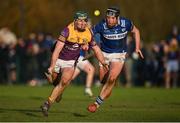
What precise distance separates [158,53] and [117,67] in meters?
16.6

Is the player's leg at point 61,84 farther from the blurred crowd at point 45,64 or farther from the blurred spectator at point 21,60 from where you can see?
the blurred spectator at point 21,60

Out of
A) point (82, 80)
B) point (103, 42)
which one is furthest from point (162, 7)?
point (103, 42)

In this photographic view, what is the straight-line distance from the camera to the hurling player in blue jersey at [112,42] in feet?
66.5

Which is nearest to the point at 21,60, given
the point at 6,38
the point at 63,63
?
the point at 6,38

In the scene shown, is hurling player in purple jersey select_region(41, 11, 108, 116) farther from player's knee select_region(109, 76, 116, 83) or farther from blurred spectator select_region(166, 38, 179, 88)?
blurred spectator select_region(166, 38, 179, 88)

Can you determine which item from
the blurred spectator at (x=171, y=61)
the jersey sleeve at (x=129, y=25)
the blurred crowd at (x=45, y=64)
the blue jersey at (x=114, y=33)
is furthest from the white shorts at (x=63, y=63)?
the blurred crowd at (x=45, y=64)

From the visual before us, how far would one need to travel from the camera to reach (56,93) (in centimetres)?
1909

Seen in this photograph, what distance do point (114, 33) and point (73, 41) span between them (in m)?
1.64

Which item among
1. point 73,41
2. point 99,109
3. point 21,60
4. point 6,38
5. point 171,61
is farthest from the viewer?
point 6,38

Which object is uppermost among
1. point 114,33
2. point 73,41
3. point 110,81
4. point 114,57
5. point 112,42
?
point 73,41

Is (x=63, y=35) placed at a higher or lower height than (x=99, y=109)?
higher

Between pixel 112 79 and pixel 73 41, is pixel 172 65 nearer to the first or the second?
pixel 112 79

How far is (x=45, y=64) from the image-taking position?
3844 cm

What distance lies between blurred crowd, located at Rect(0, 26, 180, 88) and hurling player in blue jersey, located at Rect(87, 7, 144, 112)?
15249mm
